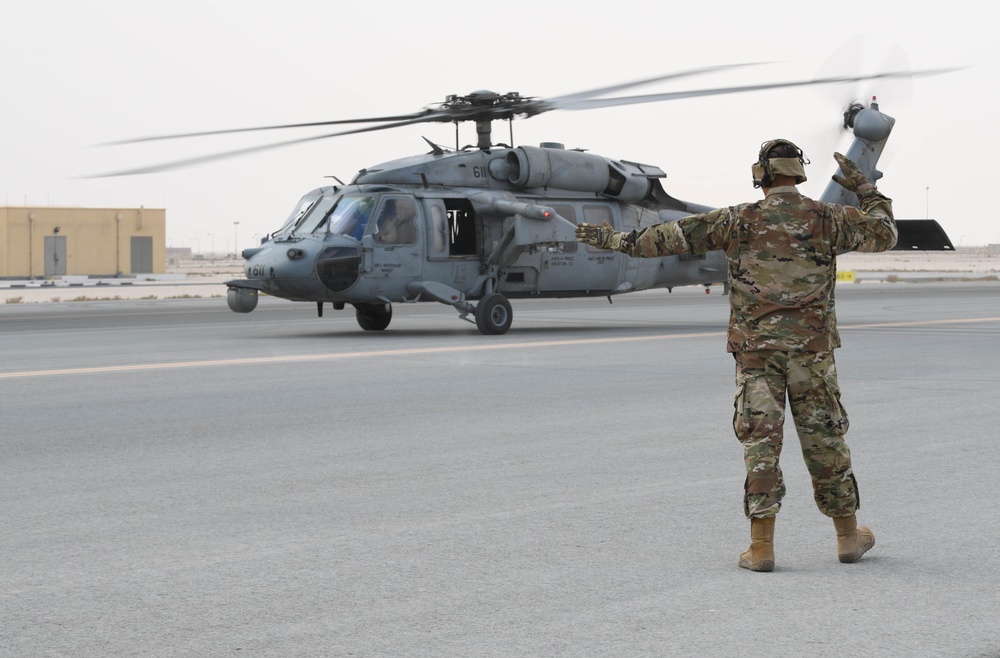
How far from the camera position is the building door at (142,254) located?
66.1m

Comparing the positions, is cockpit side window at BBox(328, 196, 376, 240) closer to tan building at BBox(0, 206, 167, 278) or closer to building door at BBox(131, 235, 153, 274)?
tan building at BBox(0, 206, 167, 278)

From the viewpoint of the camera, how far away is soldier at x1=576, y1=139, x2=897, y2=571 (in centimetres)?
555

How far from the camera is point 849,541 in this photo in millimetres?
5562

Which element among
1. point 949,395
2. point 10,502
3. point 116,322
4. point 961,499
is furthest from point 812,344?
point 116,322

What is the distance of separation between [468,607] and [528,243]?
15.9m

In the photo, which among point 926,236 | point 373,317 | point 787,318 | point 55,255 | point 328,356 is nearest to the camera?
point 787,318

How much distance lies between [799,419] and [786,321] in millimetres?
438

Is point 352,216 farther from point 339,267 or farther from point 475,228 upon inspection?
point 475,228

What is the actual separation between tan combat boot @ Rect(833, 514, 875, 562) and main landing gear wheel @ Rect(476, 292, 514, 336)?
1486 centimetres

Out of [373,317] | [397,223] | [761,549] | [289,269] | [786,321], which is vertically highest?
[397,223]

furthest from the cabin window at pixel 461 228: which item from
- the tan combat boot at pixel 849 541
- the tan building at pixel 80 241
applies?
the tan building at pixel 80 241

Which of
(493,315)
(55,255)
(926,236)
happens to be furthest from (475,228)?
(55,255)

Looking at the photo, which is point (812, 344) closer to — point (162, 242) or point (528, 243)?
point (528, 243)

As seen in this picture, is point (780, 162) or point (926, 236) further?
point (926, 236)
